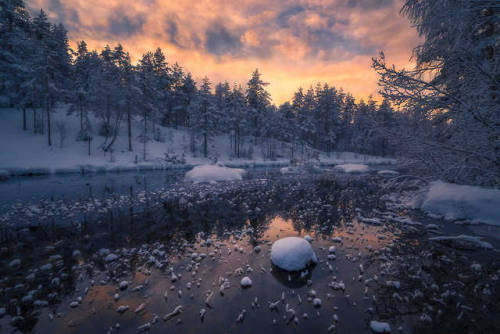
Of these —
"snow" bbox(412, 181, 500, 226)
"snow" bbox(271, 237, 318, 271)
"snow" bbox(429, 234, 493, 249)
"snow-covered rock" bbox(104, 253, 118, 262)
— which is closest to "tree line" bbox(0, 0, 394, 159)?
"snow" bbox(412, 181, 500, 226)

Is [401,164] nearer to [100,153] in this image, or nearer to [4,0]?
[100,153]

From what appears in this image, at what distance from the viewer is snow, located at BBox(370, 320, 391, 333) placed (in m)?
3.20

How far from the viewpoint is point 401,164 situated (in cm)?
728

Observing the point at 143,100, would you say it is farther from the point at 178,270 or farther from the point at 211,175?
the point at 178,270

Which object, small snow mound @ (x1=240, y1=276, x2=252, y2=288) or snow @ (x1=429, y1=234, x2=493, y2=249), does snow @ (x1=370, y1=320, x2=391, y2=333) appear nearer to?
small snow mound @ (x1=240, y1=276, x2=252, y2=288)

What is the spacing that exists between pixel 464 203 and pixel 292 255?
8246 mm

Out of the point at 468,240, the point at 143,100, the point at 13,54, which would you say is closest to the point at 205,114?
the point at 143,100

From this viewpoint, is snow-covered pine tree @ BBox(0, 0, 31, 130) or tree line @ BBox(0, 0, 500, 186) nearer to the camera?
tree line @ BBox(0, 0, 500, 186)

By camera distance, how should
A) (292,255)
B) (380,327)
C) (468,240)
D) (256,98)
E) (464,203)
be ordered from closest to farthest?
1. (380,327)
2. (292,255)
3. (468,240)
4. (464,203)
5. (256,98)

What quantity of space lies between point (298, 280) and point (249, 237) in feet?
8.79

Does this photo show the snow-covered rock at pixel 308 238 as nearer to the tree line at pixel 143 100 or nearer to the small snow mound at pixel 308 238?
the small snow mound at pixel 308 238

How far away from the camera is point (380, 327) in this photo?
127 inches

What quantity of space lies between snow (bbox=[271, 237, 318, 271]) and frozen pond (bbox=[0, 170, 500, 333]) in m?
0.20

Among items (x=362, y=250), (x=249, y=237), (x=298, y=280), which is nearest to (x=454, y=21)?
(x=362, y=250)
